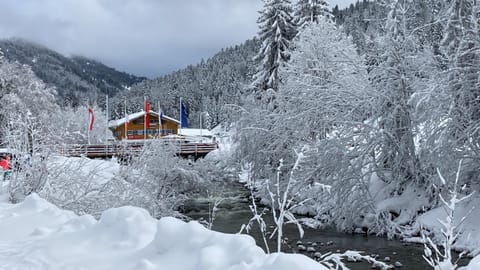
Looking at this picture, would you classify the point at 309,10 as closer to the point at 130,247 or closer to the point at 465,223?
the point at 465,223

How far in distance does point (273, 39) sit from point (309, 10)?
125 inches

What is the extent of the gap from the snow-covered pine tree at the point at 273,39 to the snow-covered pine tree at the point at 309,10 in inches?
24.0

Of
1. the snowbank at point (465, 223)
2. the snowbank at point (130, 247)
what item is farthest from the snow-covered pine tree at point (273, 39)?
the snowbank at point (130, 247)

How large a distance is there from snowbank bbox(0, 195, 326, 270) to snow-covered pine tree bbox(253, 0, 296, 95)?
23.3 metres

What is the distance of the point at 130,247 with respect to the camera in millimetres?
4945

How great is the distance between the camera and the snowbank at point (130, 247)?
386 centimetres

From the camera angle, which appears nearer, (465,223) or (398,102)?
(465,223)

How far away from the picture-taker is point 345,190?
15.2 metres

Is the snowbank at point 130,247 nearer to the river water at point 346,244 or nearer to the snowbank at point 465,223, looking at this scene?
the river water at point 346,244

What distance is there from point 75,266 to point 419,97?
11724mm

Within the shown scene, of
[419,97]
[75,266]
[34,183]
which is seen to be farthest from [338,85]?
[75,266]

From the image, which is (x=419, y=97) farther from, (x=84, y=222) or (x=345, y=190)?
(x=84, y=222)

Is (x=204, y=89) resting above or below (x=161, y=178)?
above

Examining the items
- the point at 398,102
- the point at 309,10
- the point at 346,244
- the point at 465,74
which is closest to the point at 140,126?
the point at 309,10
